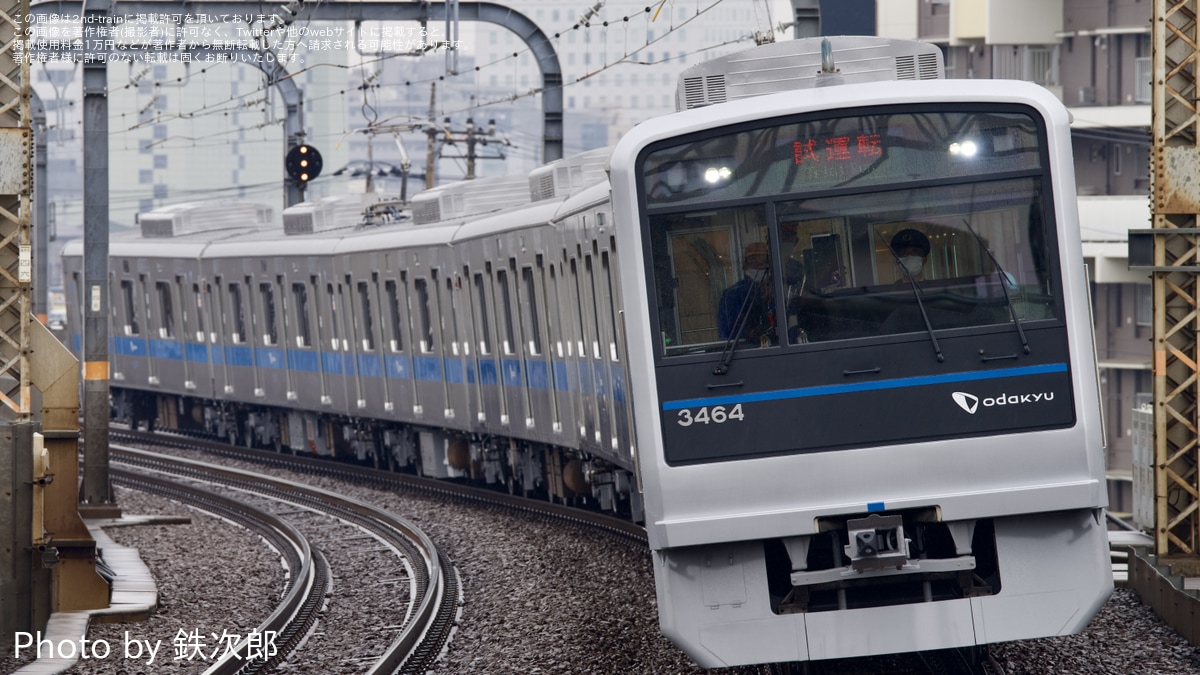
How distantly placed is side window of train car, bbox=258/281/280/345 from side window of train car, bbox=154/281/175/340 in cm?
312

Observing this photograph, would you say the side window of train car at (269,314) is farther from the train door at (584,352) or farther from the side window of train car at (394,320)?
the train door at (584,352)

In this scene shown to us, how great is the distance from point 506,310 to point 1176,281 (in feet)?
24.4

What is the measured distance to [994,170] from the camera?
755 cm

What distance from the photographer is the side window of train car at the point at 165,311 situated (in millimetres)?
26797

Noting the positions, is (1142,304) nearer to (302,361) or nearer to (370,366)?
(302,361)

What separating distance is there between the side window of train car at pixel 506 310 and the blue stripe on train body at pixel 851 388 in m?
9.05

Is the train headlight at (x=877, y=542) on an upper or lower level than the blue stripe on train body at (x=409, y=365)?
lower

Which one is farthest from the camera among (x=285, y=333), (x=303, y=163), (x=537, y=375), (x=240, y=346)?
(x=240, y=346)

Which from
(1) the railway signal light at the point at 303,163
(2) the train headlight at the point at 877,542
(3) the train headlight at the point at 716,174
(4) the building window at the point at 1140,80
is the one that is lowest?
(2) the train headlight at the point at 877,542

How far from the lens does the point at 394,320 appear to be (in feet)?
67.0

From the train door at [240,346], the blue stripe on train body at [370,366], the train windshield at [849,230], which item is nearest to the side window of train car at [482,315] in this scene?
the blue stripe on train body at [370,366]

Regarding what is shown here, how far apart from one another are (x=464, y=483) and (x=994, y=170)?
526 inches

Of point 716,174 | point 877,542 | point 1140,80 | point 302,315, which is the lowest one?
point 877,542

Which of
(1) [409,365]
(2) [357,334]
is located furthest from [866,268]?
(2) [357,334]
